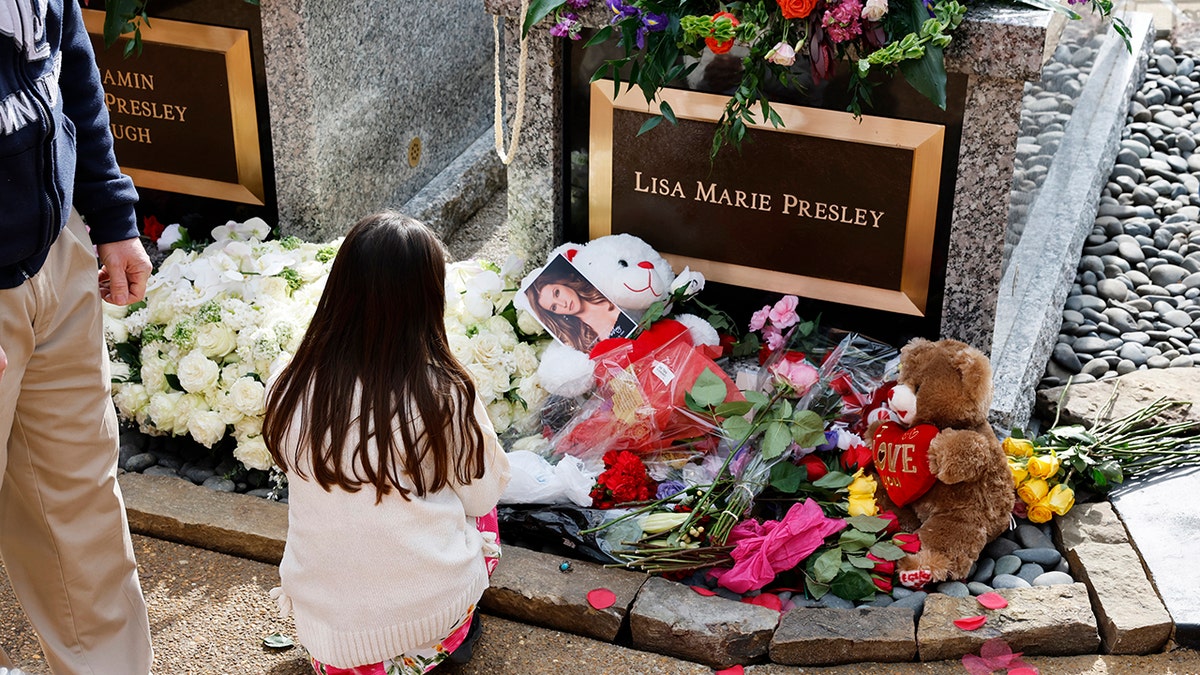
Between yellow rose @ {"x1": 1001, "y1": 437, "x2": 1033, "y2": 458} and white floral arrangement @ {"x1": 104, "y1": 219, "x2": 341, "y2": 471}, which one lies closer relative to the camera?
yellow rose @ {"x1": 1001, "y1": 437, "x2": 1033, "y2": 458}

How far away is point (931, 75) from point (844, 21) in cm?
24

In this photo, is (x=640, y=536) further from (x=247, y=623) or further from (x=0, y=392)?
(x=0, y=392)

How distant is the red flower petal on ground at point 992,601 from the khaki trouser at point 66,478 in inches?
70.0

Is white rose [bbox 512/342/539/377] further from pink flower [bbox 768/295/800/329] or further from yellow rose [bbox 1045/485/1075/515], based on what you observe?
yellow rose [bbox 1045/485/1075/515]

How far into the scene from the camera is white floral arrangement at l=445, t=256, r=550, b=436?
344cm

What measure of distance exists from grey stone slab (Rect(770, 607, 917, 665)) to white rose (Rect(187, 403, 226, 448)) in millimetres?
1556

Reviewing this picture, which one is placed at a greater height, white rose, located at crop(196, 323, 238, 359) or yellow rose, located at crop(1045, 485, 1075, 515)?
white rose, located at crop(196, 323, 238, 359)

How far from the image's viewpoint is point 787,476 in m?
3.14

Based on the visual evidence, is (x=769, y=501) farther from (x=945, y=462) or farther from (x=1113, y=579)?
(x=1113, y=579)

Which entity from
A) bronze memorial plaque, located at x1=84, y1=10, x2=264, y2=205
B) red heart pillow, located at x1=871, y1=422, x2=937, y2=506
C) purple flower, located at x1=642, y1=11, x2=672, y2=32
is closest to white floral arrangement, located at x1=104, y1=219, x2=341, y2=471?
bronze memorial plaque, located at x1=84, y1=10, x2=264, y2=205

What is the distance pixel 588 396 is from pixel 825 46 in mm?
1099

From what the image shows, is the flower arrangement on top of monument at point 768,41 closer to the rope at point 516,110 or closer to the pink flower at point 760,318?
the rope at point 516,110

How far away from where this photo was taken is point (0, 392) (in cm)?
219

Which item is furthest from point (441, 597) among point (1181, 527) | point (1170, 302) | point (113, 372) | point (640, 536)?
point (1170, 302)
